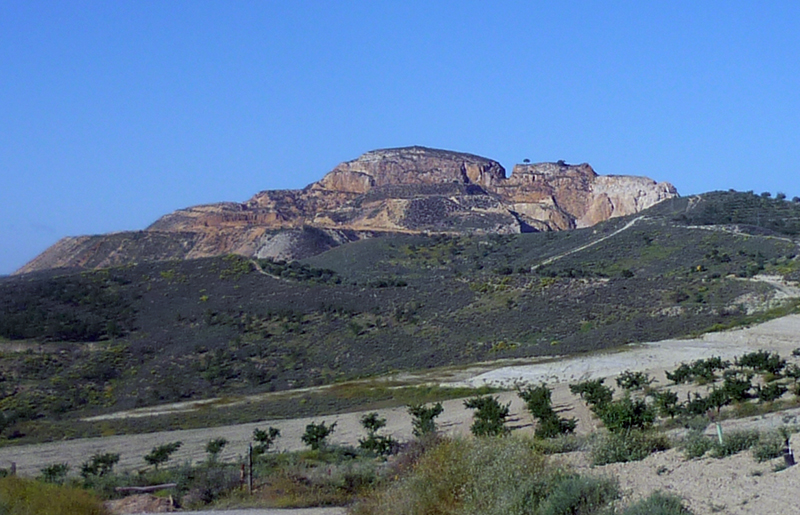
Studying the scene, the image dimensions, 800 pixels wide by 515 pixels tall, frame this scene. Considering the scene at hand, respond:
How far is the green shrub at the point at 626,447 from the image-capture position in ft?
40.8

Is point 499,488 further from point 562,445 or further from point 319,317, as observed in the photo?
point 319,317

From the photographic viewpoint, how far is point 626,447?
12.6 metres

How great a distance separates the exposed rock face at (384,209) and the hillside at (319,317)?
4293cm

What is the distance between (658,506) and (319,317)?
46584 millimetres

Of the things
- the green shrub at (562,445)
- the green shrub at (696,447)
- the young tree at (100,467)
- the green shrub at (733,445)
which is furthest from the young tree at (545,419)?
the young tree at (100,467)

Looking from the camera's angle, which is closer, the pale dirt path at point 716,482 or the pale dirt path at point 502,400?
the pale dirt path at point 716,482

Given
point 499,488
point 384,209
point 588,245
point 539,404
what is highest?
point 384,209

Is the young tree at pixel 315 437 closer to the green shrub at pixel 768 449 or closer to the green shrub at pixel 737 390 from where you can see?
the green shrub at pixel 737 390

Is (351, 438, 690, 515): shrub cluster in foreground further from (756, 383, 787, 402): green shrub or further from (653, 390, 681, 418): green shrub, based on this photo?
(756, 383, 787, 402): green shrub

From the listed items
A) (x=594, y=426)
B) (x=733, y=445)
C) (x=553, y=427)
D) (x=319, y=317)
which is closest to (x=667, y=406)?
(x=594, y=426)

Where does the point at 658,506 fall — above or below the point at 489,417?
above

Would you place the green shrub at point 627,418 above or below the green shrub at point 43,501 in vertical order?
below

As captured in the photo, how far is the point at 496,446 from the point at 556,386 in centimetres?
2152

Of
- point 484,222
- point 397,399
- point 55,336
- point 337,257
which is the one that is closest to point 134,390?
point 55,336
